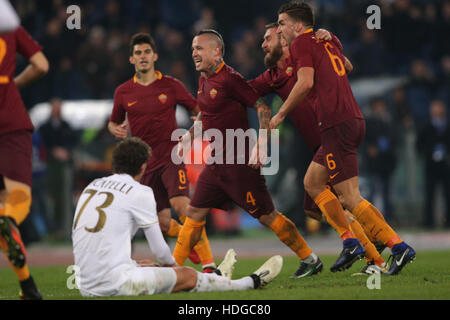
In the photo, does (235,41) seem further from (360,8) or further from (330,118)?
(330,118)

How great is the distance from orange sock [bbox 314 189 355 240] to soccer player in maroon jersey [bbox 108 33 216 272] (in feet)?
5.54

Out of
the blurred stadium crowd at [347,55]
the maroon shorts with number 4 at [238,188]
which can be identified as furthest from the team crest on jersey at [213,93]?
the blurred stadium crowd at [347,55]

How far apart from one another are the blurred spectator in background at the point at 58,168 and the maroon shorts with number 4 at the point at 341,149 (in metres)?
9.11

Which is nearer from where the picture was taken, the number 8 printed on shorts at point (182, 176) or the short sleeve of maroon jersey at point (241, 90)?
the short sleeve of maroon jersey at point (241, 90)

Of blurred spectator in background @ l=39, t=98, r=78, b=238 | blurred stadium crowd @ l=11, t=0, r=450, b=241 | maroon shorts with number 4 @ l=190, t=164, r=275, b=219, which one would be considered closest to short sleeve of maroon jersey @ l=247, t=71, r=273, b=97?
maroon shorts with number 4 @ l=190, t=164, r=275, b=219

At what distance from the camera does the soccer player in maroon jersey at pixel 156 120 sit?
30.3 ft

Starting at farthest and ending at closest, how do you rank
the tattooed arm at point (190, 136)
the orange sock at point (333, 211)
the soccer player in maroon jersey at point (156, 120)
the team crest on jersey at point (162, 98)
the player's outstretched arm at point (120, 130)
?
the team crest on jersey at point (162, 98)
the player's outstretched arm at point (120, 130)
the soccer player in maroon jersey at point (156, 120)
the tattooed arm at point (190, 136)
the orange sock at point (333, 211)

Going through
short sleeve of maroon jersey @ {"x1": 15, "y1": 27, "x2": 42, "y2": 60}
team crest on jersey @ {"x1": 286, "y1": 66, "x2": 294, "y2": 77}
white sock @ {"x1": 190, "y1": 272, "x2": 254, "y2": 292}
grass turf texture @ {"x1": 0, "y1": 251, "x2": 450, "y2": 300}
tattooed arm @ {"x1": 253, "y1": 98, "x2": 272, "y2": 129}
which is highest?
short sleeve of maroon jersey @ {"x1": 15, "y1": 27, "x2": 42, "y2": 60}

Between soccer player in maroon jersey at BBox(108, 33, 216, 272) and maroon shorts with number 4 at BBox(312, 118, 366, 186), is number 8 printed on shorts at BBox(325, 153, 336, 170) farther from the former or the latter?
soccer player in maroon jersey at BBox(108, 33, 216, 272)

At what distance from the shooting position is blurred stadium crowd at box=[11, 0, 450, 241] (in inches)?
650

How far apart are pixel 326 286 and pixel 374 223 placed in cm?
86

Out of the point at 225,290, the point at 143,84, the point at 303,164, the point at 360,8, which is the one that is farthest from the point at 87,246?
the point at 360,8

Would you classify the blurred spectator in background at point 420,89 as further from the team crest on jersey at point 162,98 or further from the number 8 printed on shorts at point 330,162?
the number 8 printed on shorts at point 330,162

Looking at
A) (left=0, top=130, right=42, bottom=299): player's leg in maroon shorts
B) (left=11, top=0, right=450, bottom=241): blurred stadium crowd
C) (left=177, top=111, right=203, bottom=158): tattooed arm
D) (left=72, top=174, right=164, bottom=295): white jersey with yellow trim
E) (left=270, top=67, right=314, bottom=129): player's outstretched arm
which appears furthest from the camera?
(left=11, top=0, right=450, bottom=241): blurred stadium crowd
